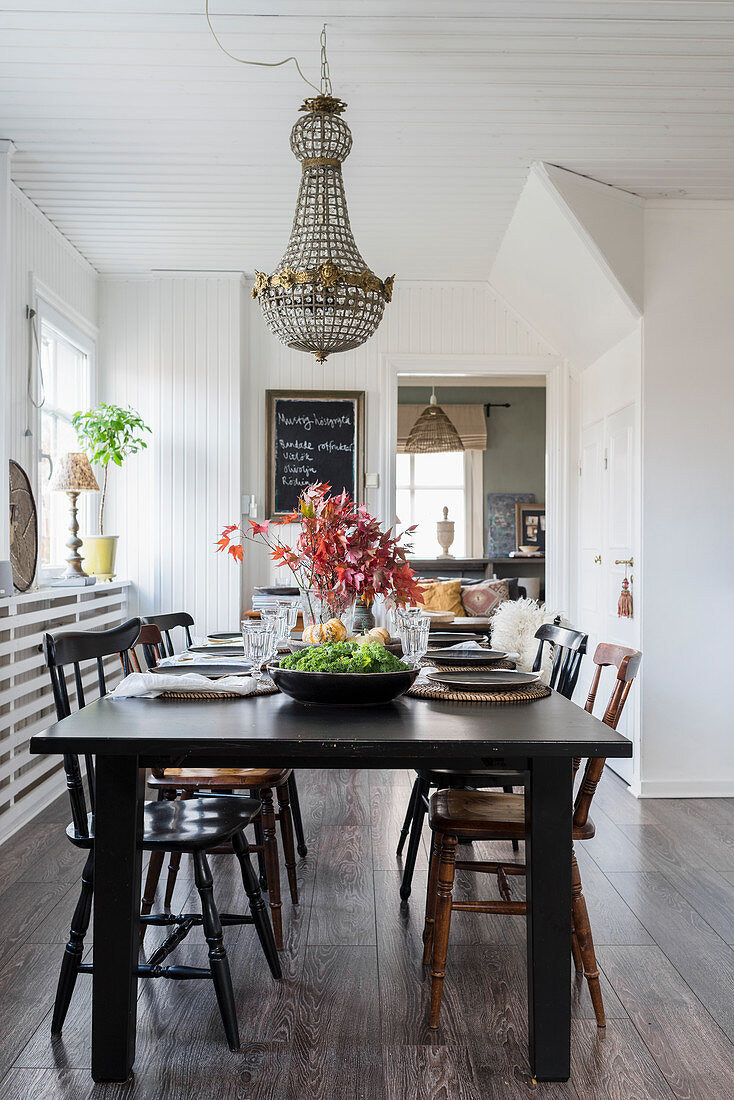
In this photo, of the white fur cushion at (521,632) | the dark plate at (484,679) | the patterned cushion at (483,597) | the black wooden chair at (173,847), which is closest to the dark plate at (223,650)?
the black wooden chair at (173,847)

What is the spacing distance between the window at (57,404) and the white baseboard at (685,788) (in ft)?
10.5

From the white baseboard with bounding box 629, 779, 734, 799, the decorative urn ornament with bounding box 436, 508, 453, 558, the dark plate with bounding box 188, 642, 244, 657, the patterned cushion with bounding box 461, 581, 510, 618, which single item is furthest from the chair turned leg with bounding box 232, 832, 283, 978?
the decorative urn ornament with bounding box 436, 508, 453, 558

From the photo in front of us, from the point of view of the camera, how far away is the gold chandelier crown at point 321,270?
2637mm

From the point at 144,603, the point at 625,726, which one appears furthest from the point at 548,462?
the point at 144,603

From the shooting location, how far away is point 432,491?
370 inches

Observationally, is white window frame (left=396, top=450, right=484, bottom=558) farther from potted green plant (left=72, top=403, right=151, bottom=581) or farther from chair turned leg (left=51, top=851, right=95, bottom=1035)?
chair turned leg (left=51, top=851, right=95, bottom=1035)

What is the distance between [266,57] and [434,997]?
9.63ft

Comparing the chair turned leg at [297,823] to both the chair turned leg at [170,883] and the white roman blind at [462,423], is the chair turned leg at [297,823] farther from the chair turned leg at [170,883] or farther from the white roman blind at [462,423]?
the white roman blind at [462,423]

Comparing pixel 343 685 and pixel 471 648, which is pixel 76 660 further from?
pixel 471 648

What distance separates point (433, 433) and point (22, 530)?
5147 millimetres

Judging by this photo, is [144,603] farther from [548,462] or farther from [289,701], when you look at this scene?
[289,701]

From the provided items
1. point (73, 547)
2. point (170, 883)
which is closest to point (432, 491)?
point (73, 547)

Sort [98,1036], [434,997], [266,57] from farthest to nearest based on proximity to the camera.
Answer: [266,57] → [434,997] → [98,1036]

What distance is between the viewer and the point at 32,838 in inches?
134
